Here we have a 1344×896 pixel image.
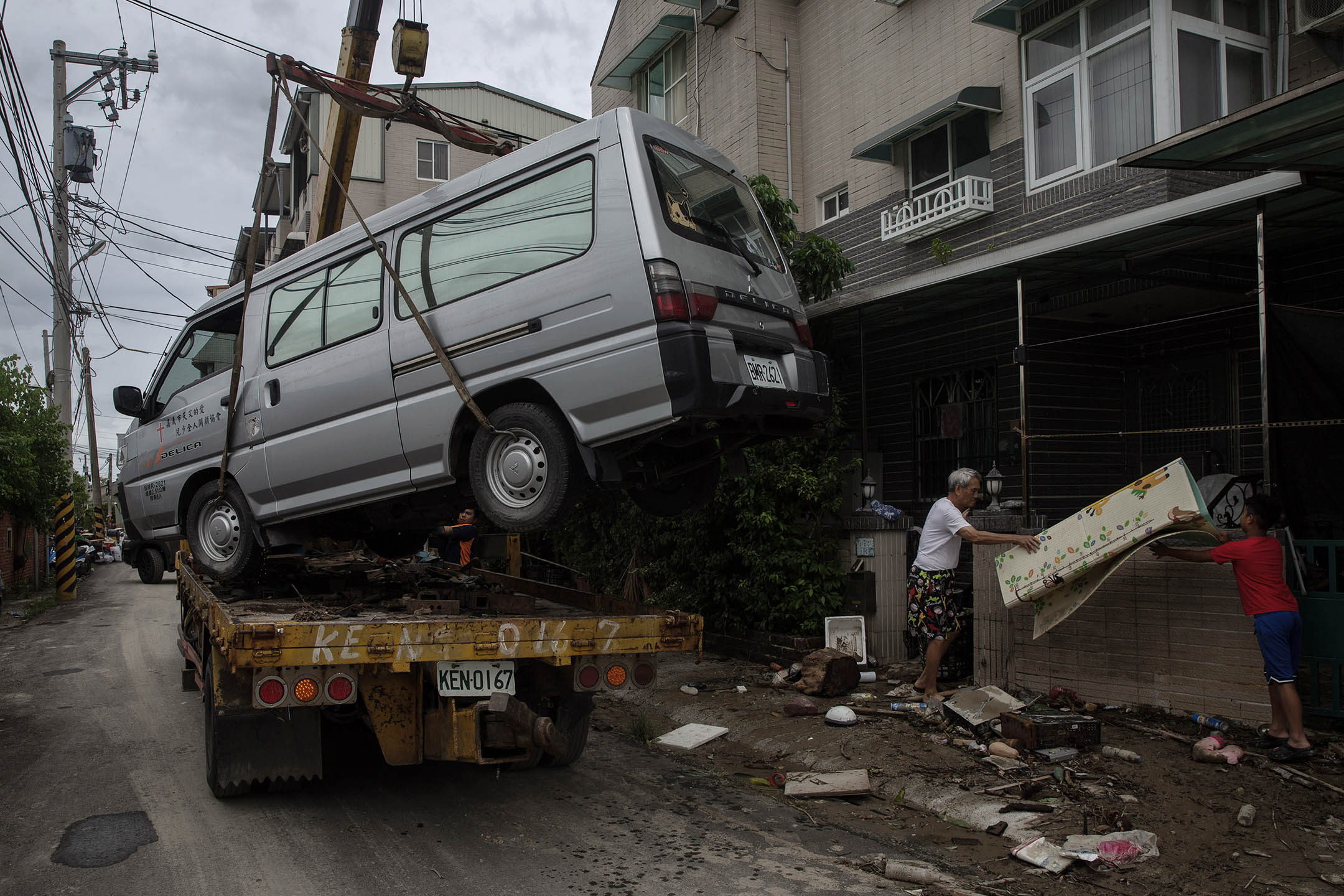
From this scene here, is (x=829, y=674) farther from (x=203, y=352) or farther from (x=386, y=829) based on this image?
(x=203, y=352)

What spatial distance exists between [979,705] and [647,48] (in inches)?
515

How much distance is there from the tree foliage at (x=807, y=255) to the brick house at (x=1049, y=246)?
452 millimetres

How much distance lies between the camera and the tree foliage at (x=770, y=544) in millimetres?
8492

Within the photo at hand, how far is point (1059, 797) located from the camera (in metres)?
4.80

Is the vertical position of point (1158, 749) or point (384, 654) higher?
point (384, 654)

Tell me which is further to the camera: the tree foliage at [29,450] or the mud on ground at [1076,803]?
the tree foliage at [29,450]

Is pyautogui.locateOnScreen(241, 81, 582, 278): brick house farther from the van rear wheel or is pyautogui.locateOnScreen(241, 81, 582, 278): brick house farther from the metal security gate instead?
the metal security gate

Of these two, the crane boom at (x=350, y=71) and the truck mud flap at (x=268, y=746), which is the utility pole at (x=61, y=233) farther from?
the truck mud flap at (x=268, y=746)

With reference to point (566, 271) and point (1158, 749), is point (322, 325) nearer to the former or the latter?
point (566, 271)

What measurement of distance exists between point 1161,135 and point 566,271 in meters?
6.49

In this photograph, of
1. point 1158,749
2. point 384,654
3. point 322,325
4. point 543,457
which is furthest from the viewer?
point 322,325

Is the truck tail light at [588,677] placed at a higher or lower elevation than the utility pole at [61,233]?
lower

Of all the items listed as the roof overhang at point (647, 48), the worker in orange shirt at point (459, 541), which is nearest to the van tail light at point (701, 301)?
the worker in orange shirt at point (459, 541)

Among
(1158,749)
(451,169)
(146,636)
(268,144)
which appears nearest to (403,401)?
(268,144)
